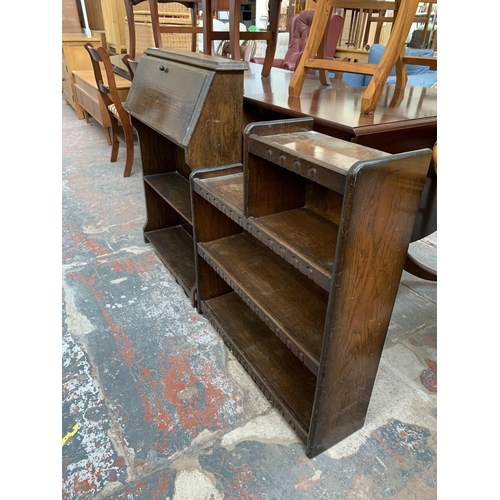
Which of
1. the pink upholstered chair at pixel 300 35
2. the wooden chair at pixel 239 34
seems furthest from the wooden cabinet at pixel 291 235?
the pink upholstered chair at pixel 300 35

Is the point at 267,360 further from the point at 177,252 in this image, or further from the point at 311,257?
the point at 177,252

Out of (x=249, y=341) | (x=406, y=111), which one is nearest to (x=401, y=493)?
(x=249, y=341)

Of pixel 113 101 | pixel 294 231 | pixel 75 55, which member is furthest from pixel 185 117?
pixel 75 55

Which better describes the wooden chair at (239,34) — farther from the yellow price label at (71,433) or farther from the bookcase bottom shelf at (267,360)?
the yellow price label at (71,433)

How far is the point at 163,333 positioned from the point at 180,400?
40 cm

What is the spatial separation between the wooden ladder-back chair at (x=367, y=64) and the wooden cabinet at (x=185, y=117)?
0.33 m

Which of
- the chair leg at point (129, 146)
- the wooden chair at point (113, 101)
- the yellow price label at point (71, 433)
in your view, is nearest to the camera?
the yellow price label at point (71, 433)

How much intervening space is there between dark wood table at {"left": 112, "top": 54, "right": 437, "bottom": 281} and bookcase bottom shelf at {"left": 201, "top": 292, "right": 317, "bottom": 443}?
87cm

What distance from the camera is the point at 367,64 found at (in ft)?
4.57

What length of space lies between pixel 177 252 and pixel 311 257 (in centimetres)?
135

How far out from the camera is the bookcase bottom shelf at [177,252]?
6.61 feet


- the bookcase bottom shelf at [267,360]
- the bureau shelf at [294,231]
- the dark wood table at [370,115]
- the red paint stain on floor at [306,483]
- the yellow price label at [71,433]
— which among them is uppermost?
the dark wood table at [370,115]

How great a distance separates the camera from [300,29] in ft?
16.9

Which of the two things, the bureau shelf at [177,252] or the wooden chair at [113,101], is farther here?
the wooden chair at [113,101]
